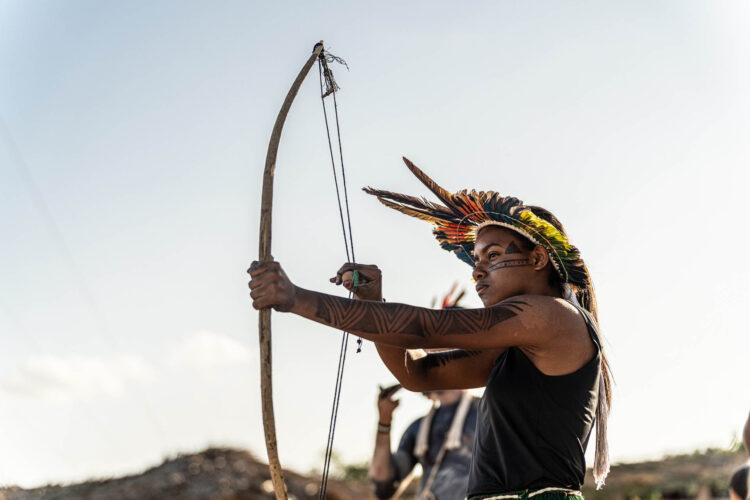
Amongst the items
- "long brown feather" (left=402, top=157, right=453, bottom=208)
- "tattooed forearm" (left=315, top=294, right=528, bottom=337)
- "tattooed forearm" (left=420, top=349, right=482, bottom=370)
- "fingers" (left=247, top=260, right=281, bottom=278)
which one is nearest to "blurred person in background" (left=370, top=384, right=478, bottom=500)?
"tattooed forearm" (left=420, top=349, right=482, bottom=370)

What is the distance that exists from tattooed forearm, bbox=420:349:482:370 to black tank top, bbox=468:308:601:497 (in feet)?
1.82

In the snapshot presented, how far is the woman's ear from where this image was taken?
3137 mm

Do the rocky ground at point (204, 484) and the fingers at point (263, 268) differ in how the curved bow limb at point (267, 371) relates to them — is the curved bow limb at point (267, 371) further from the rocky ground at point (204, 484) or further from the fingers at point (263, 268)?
the rocky ground at point (204, 484)

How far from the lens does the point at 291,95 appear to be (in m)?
3.50

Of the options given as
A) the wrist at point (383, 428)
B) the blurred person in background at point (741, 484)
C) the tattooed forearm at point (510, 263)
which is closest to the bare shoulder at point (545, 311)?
the tattooed forearm at point (510, 263)

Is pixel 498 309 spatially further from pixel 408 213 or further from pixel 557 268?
pixel 408 213

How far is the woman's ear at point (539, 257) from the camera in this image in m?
3.14

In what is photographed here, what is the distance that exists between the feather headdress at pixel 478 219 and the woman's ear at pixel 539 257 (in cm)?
2

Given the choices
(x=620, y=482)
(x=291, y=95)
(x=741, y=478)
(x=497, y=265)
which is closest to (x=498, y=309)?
(x=497, y=265)

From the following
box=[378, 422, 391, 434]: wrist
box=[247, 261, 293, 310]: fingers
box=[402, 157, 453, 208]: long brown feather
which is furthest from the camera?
box=[378, 422, 391, 434]: wrist

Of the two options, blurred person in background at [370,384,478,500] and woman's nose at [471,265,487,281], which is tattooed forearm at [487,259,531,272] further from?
blurred person in background at [370,384,478,500]

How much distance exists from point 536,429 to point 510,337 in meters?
0.36

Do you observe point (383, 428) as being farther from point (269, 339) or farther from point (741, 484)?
point (269, 339)

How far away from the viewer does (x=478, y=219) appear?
11.0 ft
